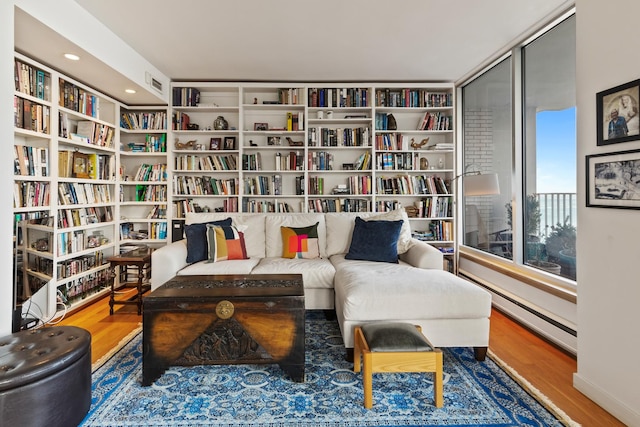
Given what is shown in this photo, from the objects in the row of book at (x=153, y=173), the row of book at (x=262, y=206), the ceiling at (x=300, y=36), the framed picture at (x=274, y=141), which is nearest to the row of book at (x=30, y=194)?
the ceiling at (x=300, y=36)

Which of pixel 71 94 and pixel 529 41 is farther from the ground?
pixel 529 41

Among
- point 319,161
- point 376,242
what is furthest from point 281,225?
point 319,161

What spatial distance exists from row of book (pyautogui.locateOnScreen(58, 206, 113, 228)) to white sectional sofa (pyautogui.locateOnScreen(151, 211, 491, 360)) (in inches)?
41.3

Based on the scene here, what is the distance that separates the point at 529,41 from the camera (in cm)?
319

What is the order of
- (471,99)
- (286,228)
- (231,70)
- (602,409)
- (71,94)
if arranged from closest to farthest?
(602,409) → (71,94) → (286,228) → (231,70) → (471,99)

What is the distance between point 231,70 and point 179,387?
337 cm

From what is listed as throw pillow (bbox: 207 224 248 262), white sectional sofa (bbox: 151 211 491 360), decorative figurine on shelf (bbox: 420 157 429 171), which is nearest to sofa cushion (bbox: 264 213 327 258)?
white sectional sofa (bbox: 151 211 491 360)

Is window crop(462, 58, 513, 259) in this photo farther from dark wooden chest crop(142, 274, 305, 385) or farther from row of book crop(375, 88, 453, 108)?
dark wooden chest crop(142, 274, 305, 385)

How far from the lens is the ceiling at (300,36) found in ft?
8.78

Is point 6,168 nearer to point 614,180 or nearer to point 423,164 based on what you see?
point 614,180

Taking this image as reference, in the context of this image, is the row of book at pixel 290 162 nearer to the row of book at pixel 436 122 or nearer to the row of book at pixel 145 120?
the row of book at pixel 145 120

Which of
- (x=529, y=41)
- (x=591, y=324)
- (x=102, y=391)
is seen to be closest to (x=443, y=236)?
(x=529, y=41)

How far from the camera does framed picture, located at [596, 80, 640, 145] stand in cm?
163

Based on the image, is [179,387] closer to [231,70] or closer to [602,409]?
[602,409]
